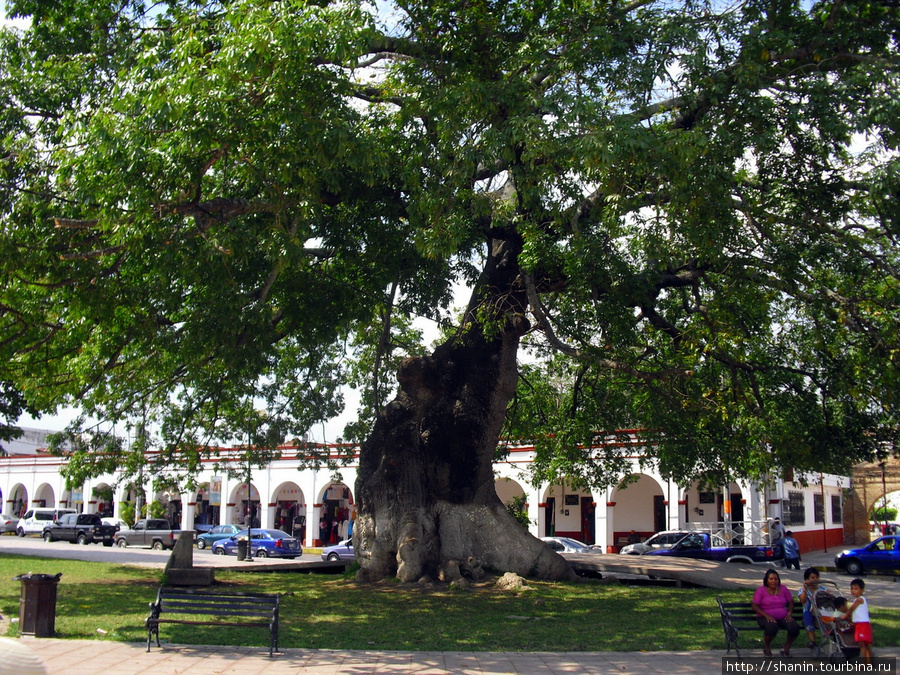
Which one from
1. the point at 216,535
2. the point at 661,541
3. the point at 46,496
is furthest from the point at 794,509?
the point at 46,496

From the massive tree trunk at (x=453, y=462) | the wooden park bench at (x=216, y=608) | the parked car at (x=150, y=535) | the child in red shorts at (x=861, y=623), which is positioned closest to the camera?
the child in red shorts at (x=861, y=623)

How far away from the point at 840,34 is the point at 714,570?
1219cm

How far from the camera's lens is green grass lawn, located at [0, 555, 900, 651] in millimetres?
9703

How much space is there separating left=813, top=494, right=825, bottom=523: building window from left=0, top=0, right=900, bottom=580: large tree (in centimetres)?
2442

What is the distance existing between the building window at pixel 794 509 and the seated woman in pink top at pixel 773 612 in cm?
2536

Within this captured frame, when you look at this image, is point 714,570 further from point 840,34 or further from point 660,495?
point 660,495

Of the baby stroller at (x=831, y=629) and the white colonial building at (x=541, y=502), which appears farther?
the white colonial building at (x=541, y=502)

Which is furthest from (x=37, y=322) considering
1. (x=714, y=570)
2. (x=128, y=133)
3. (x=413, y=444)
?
(x=714, y=570)

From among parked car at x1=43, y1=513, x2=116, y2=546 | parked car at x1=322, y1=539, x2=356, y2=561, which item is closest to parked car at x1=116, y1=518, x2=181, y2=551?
parked car at x1=43, y1=513, x2=116, y2=546

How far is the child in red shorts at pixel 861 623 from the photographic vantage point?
801 centimetres

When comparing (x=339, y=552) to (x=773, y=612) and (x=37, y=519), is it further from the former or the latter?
(x=773, y=612)

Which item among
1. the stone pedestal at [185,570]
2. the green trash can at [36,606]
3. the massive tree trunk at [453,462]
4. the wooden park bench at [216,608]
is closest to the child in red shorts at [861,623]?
the wooden park bench at [216,608]

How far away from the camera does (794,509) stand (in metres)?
34.4

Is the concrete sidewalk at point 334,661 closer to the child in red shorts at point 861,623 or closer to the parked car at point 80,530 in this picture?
the child in red shorts at point 861,623
